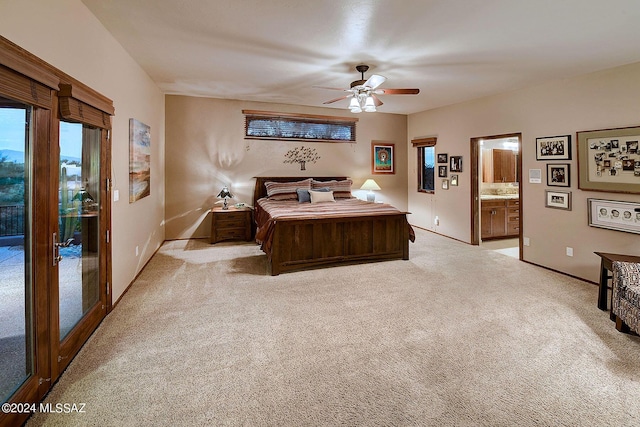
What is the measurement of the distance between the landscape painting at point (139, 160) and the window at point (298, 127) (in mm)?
2286

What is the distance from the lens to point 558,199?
4336mm

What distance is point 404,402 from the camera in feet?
6.07

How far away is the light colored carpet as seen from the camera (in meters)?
1.78

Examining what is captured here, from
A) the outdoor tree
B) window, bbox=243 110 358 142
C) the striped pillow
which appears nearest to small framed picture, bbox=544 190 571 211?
the striped pillow

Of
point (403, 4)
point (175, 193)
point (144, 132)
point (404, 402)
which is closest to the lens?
point (404, 402)

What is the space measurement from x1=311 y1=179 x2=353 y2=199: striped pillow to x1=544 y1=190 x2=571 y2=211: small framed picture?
3.50 meters

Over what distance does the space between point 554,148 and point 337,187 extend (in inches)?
149

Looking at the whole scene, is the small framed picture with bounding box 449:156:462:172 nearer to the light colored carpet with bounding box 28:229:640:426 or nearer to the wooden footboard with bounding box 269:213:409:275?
the wooden footboard with bounding box 269:213:409:275

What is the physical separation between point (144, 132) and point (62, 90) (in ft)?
7.70

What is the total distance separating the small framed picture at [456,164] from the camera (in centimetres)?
611

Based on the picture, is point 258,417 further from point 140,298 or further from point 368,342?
point 140,298

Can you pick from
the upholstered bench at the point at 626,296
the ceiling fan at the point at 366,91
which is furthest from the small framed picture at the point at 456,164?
the upholstered bench at the point at 626,296

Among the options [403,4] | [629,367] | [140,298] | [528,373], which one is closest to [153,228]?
[140,298]

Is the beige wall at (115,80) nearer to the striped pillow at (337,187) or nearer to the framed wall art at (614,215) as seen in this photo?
the striped pillow at (337,187)
